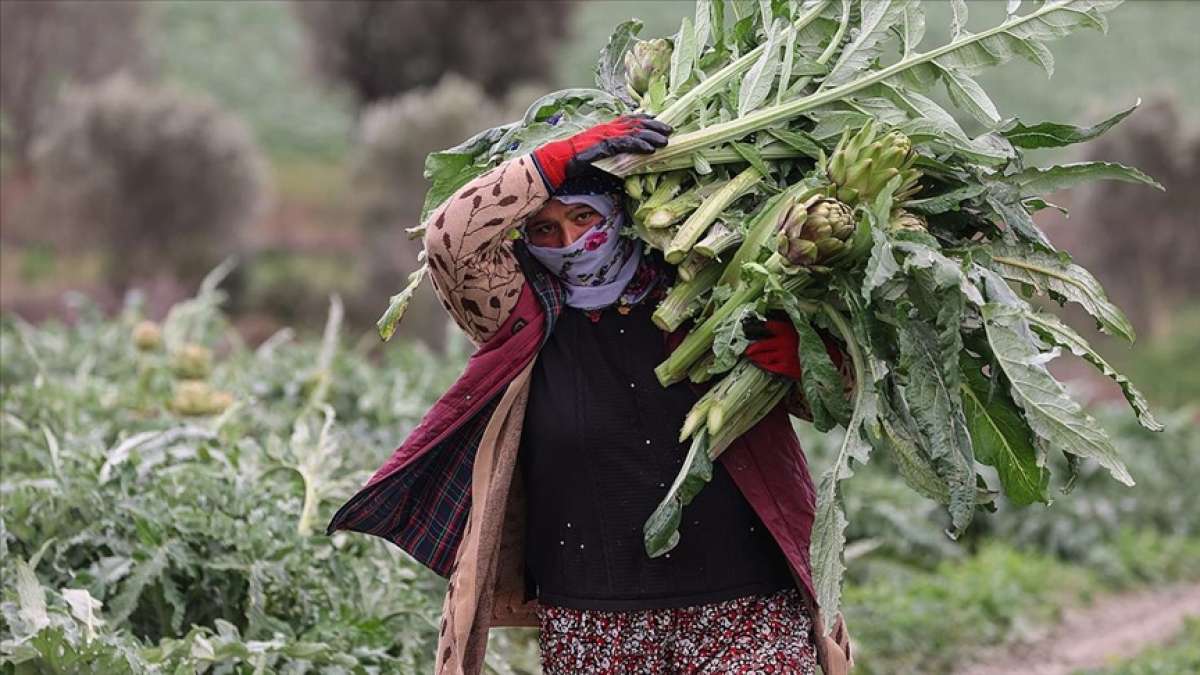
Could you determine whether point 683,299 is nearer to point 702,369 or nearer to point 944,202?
point 702,369

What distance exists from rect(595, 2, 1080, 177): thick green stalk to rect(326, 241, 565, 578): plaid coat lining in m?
0.61

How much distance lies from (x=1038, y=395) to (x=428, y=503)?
4.32 feet

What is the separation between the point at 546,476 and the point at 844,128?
3.06ft

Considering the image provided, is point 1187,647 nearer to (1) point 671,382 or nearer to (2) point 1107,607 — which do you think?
(2) point 1107,607

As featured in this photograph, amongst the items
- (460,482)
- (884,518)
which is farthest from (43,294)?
(460,482)

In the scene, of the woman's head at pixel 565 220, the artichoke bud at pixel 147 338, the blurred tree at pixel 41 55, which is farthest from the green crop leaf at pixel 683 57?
the blurred tree at pixel 41 55

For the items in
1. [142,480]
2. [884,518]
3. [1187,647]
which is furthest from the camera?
[884,518]

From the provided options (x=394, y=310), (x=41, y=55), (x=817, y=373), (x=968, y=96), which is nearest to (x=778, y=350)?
(x=817, y=373)

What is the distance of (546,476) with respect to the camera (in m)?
3.31

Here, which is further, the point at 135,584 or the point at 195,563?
the point at 195,563

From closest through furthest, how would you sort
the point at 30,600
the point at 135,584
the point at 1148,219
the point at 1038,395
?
the point at 1038,395 → the point at 30,600 → the point at 135,584 → the point at 1148,219

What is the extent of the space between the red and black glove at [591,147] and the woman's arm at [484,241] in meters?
0.03

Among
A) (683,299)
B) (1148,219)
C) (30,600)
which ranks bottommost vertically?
(1148,219)

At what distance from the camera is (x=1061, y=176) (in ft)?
10.7
